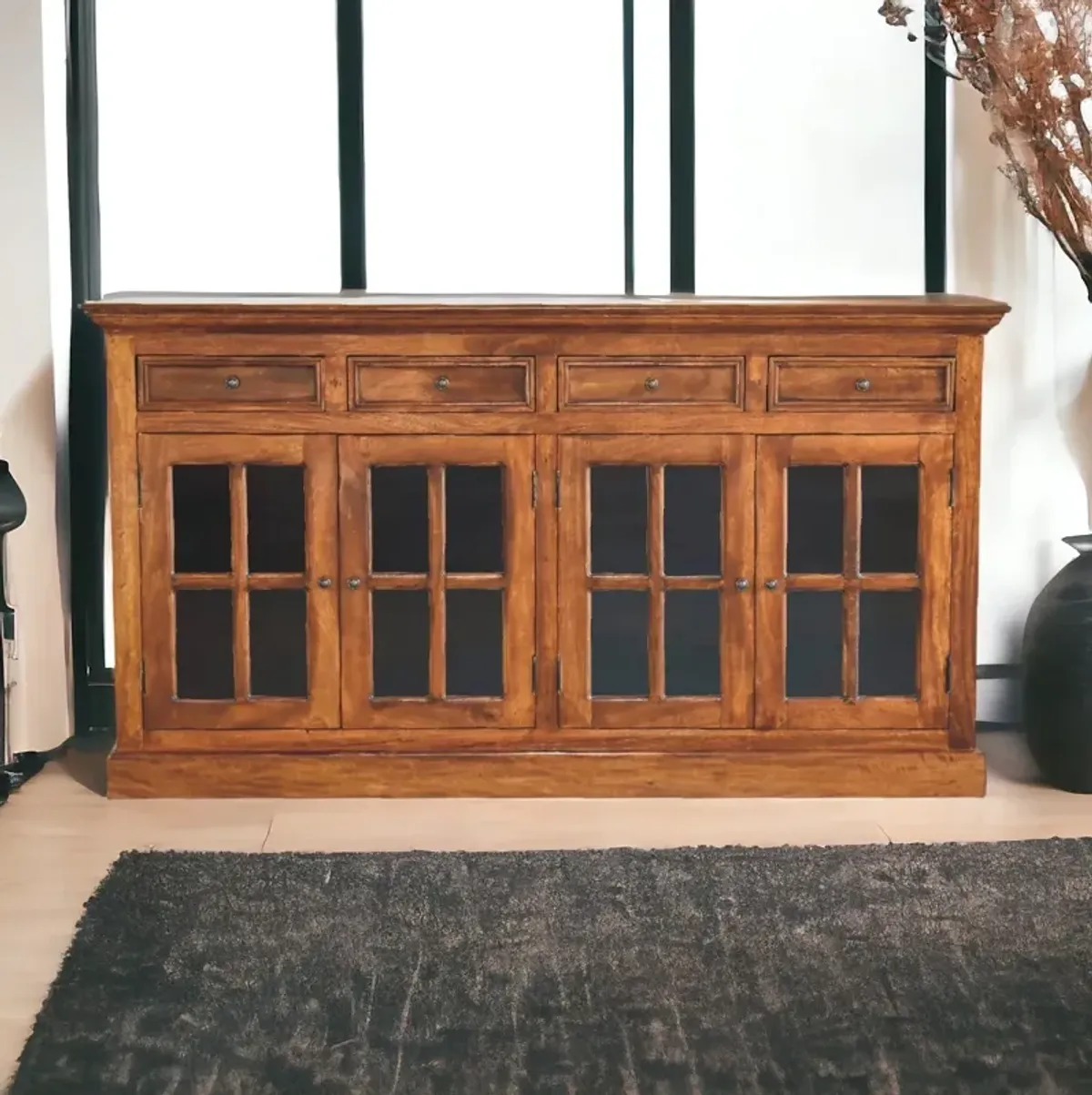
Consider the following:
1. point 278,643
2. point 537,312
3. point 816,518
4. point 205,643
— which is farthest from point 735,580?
point 205,643

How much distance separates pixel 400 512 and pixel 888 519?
3.29ft

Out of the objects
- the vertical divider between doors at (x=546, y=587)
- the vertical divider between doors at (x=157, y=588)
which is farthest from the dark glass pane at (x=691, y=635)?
the vertical divider between doors at (x=157, y=588)

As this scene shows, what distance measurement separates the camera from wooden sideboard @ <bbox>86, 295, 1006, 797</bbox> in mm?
3297

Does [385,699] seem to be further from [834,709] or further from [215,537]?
[834,709]

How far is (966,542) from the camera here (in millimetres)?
3359

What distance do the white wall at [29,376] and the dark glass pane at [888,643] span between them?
1.78 metres

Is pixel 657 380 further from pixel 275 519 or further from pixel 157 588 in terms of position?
pixel 157 588

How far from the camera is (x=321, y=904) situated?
2.70 meters

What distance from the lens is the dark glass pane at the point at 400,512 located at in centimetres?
334

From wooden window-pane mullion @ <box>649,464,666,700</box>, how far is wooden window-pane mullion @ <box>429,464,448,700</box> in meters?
0.43

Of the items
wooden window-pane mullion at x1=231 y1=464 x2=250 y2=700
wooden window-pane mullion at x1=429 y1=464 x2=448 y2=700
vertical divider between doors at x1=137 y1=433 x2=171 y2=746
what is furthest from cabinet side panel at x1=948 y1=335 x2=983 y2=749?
vertical divider between doors at x1=137 y1=433 x2=171 y2=746

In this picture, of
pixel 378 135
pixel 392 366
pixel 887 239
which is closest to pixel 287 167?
pixel 378 135

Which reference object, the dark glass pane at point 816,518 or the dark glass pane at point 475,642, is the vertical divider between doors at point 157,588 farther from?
the dark glass pane at point 816,518

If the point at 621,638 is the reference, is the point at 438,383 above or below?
above
